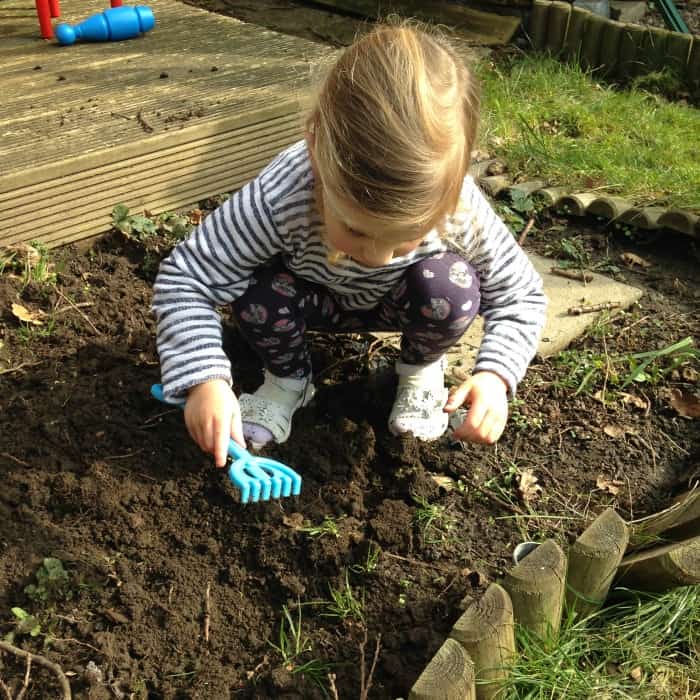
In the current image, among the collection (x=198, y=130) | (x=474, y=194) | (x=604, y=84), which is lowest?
(x=604, y=84)

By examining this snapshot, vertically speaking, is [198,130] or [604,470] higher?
[198,130]

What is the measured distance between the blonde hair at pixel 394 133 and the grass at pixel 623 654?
851 mm

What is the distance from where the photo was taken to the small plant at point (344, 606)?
184cm

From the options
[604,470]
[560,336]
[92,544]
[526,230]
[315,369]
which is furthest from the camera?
[526,230]

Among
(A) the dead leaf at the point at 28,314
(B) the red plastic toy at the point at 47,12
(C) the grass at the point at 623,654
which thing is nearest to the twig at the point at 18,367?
(A) the dead leaf at the point at 28,314

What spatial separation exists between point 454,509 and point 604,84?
3.52 metres

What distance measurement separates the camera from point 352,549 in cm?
197

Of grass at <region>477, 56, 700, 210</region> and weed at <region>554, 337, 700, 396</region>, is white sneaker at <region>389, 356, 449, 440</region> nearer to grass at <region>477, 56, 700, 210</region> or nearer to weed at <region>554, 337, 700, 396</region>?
weed at <region>554, 337, 700, 396</region>

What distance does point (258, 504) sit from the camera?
202 centimetres

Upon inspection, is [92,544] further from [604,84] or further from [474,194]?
[604,84]

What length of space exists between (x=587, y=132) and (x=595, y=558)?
9.85ft

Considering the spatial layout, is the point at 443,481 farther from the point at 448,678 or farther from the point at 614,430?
the point at 448,678

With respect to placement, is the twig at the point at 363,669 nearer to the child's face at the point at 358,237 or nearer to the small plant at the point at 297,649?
the small plant at the point at 297,649

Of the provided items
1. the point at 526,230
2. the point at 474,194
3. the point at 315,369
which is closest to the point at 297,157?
the point at 474,194
